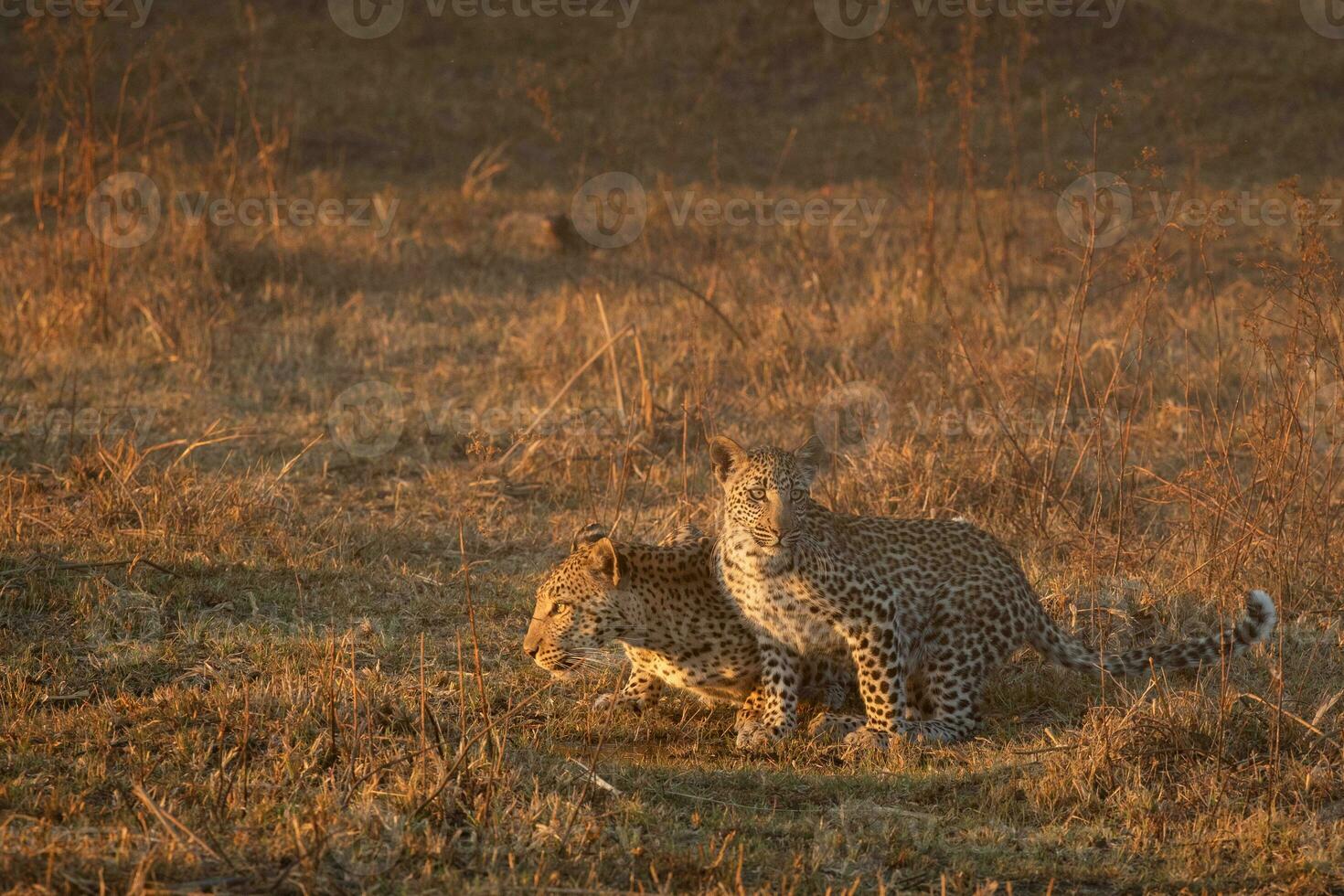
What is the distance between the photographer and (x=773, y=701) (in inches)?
239

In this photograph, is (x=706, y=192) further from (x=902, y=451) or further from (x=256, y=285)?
(x=902, y=451)

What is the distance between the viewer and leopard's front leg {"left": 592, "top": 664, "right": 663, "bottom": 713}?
21.2 feet

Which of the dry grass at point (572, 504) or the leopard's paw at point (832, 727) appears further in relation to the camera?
the leopard's paw at point (832, 727)

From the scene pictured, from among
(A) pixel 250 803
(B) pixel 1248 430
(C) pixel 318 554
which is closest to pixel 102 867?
(A) pixel 250 803

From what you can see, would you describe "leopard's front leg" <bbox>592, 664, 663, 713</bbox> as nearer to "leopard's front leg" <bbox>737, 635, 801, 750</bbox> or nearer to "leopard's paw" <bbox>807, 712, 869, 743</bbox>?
"leopard's front leg" <bbox>737, 635, 801, 750</bbox>

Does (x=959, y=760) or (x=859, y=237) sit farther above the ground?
(x=859, y=237)

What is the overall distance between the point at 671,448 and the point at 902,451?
1749mm

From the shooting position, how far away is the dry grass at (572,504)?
4871mm

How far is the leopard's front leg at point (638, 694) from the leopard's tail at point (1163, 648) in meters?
1.58

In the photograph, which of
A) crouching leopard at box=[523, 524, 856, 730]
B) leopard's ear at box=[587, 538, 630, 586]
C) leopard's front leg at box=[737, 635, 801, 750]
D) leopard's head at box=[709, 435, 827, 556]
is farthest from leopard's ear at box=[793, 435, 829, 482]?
leopard's ear at box=[587, 538, 630, 586]

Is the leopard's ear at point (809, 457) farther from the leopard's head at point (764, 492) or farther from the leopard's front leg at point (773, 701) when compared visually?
the leopard's front leg at point (773, 701)

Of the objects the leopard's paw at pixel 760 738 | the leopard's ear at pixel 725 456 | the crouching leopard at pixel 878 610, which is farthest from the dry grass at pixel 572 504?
the leopard's ear at pixel 725 456

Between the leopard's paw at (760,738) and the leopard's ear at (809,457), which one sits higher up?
the leopard's ear at (809,457)

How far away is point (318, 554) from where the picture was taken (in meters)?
7.80
